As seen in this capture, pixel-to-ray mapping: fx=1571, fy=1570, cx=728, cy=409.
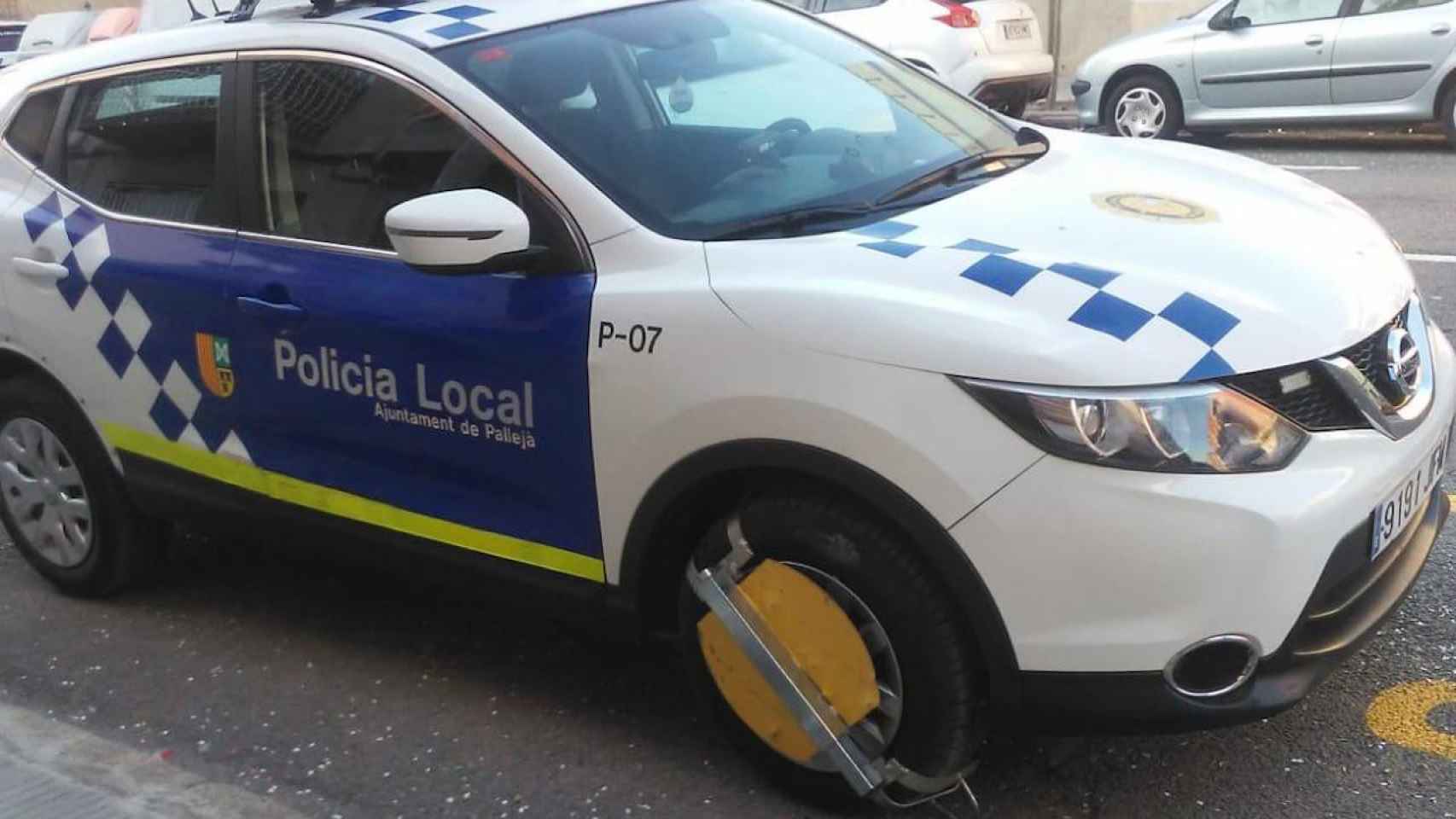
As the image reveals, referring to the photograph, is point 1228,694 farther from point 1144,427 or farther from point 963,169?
point 963,169

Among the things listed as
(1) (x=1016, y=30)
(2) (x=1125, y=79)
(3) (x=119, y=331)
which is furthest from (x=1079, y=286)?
(1) (x=1016, y=30)

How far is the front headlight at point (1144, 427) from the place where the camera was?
257 centimetres

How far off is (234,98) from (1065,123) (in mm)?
11773

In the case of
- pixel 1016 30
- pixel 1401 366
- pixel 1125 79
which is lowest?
pixel 1125 79

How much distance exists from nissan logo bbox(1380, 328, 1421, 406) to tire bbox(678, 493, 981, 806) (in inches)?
36.7

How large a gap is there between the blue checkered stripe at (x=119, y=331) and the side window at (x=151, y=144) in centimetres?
11

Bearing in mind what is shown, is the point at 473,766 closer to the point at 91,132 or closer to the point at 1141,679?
the point at 1141,679

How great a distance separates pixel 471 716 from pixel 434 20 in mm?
1626

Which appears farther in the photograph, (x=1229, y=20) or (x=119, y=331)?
(x=1229, y=20)

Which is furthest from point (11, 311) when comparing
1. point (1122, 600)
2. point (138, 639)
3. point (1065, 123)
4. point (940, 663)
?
point (1065, 123)

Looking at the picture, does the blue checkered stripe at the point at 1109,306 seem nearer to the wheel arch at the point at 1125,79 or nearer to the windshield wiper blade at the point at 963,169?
the windshield wiper blade at the point at 963,169

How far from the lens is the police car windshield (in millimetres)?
3285

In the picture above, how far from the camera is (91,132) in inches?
166

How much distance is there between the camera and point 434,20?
3.65 meters
